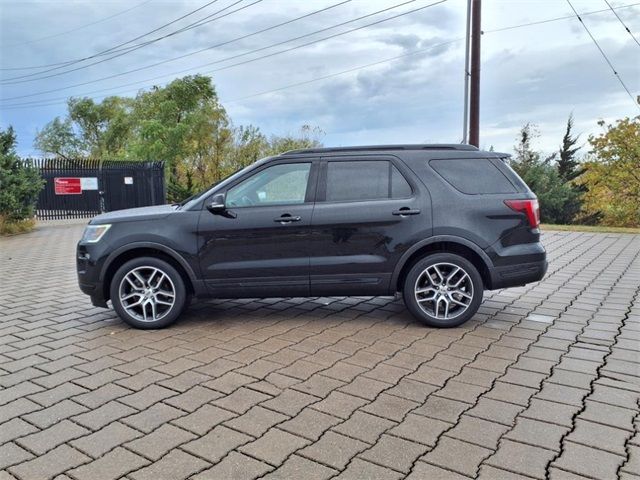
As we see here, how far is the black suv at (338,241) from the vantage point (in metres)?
4.99

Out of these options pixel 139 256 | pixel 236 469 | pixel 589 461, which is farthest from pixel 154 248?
pixel 589 461

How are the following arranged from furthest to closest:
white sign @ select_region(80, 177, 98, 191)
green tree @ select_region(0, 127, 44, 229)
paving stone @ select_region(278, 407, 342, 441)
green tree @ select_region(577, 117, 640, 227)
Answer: green tree @ select_region(577, 117, 640, 227) < white sign @ select_region(80, 177, 98, 191) < green tree @ select_region(0, 127, 44, 229) < paving stone @ select_region(278, 407, 342, 441)

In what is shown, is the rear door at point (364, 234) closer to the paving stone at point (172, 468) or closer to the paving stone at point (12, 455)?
the paving stone at point (172, 468)

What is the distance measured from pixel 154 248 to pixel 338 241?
69.4 inches

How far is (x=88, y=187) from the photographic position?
19312 millimetres

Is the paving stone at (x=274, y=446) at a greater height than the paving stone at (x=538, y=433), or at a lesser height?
greater

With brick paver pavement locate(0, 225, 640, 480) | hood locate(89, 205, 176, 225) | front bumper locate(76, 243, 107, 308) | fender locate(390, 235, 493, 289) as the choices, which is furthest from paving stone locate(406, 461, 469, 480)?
front bumper locate(76, 243, 107, 308)

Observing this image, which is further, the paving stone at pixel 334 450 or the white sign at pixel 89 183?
the white sign at pixel 89 183

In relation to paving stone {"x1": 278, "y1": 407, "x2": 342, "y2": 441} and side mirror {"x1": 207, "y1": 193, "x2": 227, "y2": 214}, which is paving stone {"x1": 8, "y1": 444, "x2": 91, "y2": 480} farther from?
side mirror {"x1": 207, "y1": 193, "x2": 227, "y2": 214}

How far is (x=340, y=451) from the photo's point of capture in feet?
9.21

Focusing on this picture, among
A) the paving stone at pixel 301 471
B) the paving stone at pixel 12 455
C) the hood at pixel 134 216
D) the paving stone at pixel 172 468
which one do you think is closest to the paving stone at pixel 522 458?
the paving stone at pixel 301 471

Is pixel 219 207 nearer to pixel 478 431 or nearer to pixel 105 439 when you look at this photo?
pixel 105 439

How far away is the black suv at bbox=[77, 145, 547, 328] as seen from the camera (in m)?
4.99

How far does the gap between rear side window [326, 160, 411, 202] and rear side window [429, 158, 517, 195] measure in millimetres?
405
